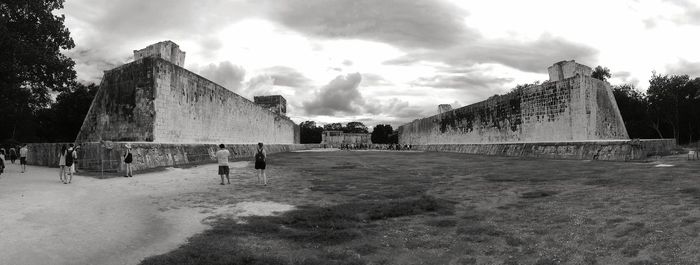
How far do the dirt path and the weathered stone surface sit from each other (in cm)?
1400

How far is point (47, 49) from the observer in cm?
1764

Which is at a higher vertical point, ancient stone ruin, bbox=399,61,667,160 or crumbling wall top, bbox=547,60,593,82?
crumbling wall top, bbox=547,60,593,82

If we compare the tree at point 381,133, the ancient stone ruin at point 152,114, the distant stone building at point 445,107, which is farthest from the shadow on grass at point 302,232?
the tree at point 381,133

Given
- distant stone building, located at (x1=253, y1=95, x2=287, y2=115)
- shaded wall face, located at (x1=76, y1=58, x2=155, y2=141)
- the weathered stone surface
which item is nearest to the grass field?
the weathered stone surface

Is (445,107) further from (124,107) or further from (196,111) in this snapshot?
(124,107)

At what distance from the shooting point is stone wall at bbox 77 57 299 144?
53.4ft

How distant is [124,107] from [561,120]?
1782 centimetres

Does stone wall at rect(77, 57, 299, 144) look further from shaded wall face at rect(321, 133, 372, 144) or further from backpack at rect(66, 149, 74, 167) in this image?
shaded wall face at rect(321, 133, 372, 144)

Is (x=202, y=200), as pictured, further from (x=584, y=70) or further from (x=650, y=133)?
(x=650, y=133)

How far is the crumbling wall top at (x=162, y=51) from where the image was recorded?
18500 millimetres

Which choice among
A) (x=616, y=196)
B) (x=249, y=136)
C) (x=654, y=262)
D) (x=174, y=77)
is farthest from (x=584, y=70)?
(x=249, y=136)

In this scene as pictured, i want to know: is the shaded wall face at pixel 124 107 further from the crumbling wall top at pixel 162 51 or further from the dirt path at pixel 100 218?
the dirt path at pixel 100 218

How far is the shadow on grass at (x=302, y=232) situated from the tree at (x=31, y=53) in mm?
14789

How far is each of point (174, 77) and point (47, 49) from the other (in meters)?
5.24
